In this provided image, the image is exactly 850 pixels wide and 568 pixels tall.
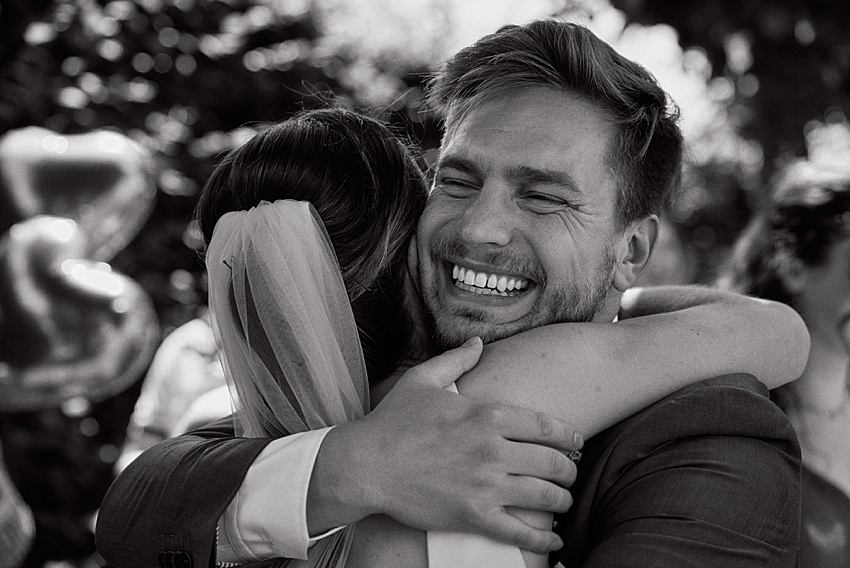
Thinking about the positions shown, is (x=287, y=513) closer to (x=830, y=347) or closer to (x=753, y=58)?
(x=830, y=347)

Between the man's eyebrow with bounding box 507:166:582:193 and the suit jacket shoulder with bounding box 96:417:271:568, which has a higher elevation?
the man's eyebrow with bounding box 507:166:582:193

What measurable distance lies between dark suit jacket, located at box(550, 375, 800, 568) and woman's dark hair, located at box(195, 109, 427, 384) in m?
0.56

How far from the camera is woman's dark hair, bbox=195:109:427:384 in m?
1.82

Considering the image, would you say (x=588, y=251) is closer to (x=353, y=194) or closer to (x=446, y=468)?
(x=353, y=194)

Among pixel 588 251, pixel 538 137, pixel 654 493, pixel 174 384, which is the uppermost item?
pixel 538 137

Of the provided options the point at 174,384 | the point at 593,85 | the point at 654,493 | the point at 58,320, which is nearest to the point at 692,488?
the point at 654,493

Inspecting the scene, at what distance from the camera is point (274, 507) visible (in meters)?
1.54

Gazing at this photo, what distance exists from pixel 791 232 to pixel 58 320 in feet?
8.33

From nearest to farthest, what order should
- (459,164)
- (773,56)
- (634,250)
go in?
1. (459,164)
2. (634,250)
3. (773,56)

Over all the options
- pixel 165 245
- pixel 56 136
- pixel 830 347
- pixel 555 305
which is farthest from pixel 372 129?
pixel 165 245

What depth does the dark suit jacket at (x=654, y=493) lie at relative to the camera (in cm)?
148

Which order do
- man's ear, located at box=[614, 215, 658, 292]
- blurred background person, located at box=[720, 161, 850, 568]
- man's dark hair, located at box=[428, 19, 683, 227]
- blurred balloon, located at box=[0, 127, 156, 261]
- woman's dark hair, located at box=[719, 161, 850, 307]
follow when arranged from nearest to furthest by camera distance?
man's dark hair, located at box=[428, 19, 683, 227] → man's ear, located at box=[614, 215, 658, 292] → blurred background person, located at box=[720, 161, 850, 568] → woman's dark hair, located at box=[719, 161, 850, 307] → blurred balloon, located at box=[0, 127, 156, 261]

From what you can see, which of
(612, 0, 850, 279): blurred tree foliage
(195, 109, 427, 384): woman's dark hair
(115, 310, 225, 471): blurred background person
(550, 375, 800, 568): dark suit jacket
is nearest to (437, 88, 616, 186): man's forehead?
(195, 109, 427, 384): woman's dark hair

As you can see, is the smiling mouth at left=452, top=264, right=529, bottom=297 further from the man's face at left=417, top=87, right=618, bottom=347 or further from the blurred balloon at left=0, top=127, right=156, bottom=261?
the blurred balloon at left=0, top=127, right=156, bottom=261
